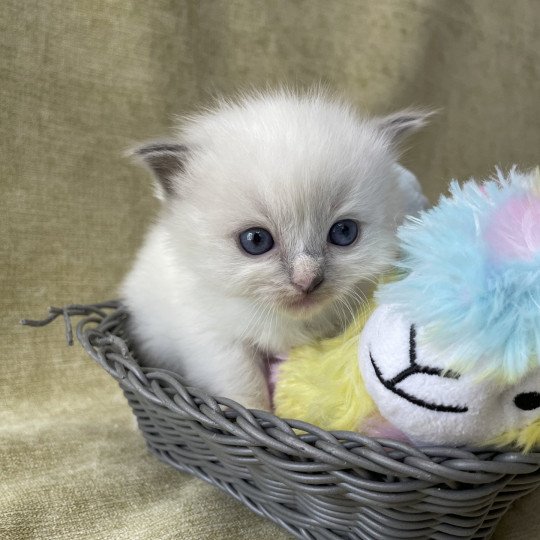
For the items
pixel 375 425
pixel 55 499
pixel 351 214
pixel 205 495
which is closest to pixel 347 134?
pixel 351 214

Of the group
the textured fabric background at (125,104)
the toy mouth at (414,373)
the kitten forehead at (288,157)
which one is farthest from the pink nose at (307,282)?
the textured fabric background at (125,104)

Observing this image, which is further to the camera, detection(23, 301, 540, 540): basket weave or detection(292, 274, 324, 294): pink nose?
detection(292, 274, 324, 294): pink nose

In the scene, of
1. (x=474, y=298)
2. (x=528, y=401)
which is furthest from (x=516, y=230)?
(x=528, y=401)

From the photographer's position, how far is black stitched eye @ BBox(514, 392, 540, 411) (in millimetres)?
836

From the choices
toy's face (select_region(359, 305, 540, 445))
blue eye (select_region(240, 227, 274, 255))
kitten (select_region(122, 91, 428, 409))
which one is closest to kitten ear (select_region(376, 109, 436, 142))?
kitten (select_region(122, 91, 428, 409))

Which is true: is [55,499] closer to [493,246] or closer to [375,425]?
[375,425]

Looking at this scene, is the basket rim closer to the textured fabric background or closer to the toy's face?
the toy's face

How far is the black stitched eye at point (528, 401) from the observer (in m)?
0.84

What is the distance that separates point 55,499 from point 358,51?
5.42 feet

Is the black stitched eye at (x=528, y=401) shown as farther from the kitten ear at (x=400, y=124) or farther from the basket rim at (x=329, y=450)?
the kitten ear at (x=400, y=124)

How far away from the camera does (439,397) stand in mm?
844

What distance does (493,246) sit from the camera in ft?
2.76

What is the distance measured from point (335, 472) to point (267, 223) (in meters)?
0.42

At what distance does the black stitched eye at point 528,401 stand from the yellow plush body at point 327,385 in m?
0.22
